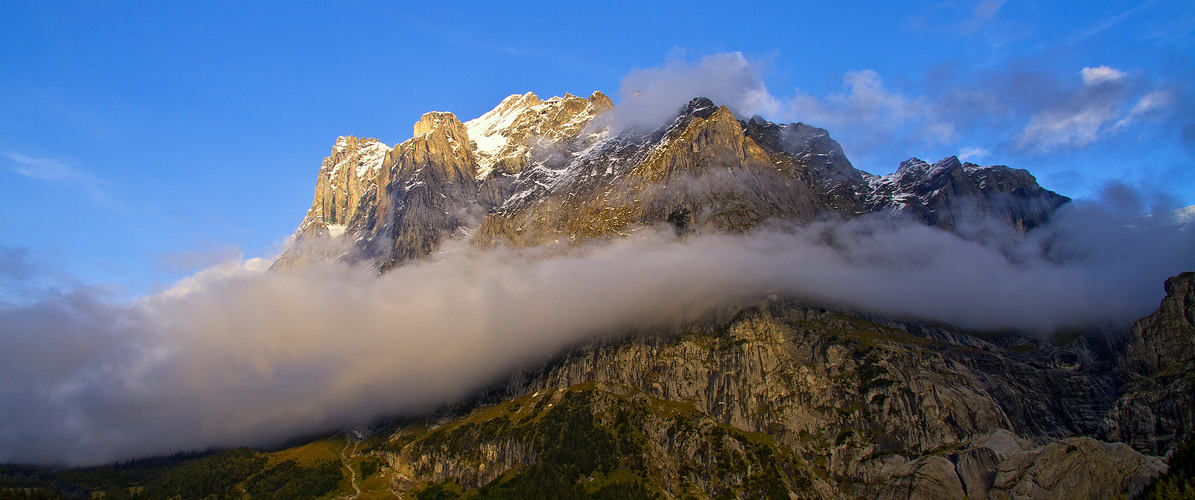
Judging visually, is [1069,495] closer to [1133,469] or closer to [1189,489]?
[1133,469]

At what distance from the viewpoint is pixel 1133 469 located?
19500cm

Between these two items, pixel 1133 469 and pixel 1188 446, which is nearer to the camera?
pixel 1188 446

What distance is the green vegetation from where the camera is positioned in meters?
152

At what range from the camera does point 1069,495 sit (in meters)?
199

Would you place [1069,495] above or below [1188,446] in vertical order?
below

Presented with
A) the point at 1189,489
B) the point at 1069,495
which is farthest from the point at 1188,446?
the point at 1069,495

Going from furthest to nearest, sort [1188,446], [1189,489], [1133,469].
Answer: [1133,469] → [1188,446] → [1189,489]

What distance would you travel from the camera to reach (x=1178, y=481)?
15675cm

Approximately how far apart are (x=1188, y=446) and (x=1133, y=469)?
31341 mm

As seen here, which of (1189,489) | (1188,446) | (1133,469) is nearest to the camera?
(1189,489)

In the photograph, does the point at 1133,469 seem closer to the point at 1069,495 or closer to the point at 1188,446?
the point at 1069,495

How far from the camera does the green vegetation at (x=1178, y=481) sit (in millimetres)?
152250

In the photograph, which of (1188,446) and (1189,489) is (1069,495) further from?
(1189,489)

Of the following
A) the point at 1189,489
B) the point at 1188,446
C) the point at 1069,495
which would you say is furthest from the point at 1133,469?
the point at 1189,489
